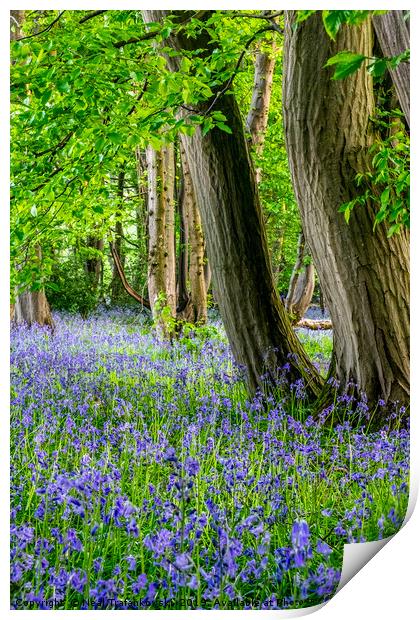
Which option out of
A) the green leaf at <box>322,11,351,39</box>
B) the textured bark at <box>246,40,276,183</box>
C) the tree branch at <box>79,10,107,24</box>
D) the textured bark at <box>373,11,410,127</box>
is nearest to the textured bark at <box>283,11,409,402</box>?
the textured bark at <box>373,11,410,127</box>

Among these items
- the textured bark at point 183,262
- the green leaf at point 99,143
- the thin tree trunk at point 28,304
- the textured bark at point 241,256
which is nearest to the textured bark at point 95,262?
the thin tree trunk at point 28,304

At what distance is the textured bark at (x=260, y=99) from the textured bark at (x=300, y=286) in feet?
1.87

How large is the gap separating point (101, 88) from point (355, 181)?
135 cm

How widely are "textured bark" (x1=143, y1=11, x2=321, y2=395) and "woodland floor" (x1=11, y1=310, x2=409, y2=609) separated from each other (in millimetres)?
132

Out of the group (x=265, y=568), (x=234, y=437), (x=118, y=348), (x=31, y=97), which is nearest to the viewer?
(x=265, y=568)

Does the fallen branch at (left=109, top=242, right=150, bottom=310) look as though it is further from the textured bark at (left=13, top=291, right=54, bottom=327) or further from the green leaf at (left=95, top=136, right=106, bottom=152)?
the green leaf at (left=95, top=136, right=106, bottom=152)

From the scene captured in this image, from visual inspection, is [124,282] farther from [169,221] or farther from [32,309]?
[169,221]

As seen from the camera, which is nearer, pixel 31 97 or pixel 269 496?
pixel 269 496

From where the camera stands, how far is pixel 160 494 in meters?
2.39

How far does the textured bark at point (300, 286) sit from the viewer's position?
3.39 metres

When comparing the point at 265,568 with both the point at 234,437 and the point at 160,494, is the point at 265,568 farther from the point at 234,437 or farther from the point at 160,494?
the point at 234,437

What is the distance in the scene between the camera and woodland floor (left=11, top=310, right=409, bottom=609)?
2.11 meters

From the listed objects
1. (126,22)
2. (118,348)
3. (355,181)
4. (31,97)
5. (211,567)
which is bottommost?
(211,567)
